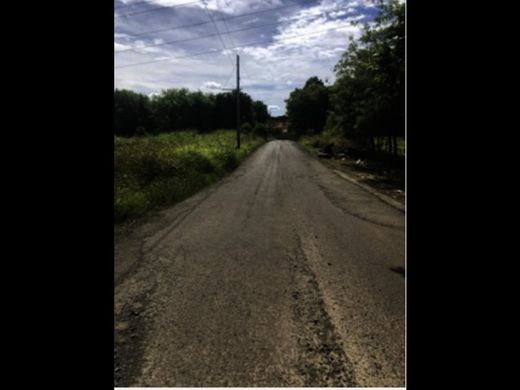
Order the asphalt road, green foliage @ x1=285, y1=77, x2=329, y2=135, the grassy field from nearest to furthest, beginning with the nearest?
the asphalt road
the grassy field
green foliage @ x1=285, y1=77, x2=329, y2=135

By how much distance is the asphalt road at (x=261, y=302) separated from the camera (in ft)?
8.11

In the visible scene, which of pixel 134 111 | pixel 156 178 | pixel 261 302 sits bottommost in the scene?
pixel 261 302

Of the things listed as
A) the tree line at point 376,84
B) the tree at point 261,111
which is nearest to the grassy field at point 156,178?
the tree line at point 376,84

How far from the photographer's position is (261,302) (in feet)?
11.5

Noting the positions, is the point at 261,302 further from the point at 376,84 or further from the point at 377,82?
the point at 376,84

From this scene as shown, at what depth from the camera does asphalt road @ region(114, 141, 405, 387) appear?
2473mm

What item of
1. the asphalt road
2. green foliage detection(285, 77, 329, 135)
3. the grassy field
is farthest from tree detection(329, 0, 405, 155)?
green foliage detection(285, 77, 329, 135)

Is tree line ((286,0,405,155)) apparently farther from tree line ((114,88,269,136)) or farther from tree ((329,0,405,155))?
tree line ((114,88,269,136))

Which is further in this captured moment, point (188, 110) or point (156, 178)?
point (188, 110)

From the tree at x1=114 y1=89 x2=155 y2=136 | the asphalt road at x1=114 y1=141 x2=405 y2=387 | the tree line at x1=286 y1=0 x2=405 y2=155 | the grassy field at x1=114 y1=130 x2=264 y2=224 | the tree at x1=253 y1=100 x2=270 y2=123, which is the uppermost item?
the tree at x1=253 y1=100 x2=270 y2=123

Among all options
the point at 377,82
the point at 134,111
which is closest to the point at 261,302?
the point at 377,82

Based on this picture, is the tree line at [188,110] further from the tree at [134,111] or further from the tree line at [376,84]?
the tree line at [376,84]
